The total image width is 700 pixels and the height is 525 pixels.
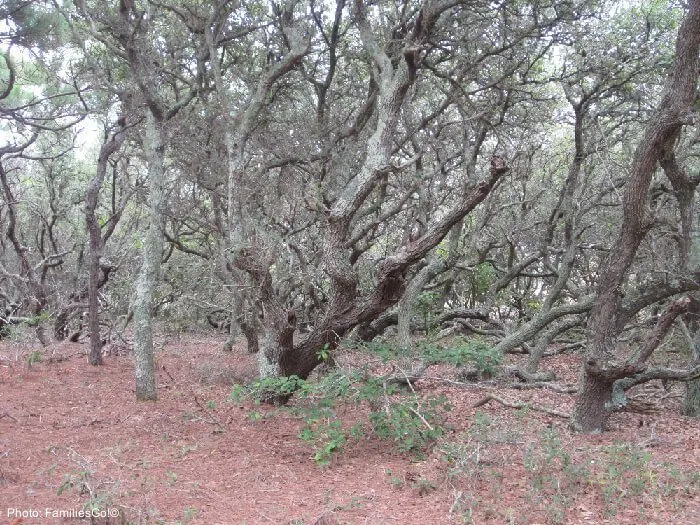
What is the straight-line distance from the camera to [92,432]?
5.83 metres

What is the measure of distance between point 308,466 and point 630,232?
3.84m

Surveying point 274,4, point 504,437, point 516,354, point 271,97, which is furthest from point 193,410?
point 516,354

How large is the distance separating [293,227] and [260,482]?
534 centimetres

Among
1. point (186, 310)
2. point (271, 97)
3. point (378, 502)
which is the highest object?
point (271, 97)

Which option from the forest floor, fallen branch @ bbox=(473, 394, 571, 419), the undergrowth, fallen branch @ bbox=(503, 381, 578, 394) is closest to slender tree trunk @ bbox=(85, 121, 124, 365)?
the forest floor

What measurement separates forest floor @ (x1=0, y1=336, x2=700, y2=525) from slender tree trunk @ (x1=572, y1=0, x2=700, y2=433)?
0.40m

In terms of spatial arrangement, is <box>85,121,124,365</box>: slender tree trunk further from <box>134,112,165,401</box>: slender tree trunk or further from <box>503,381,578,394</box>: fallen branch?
<box>503,381,578,394</box>: fallen branch

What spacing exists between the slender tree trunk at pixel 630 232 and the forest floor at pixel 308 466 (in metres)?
0.40

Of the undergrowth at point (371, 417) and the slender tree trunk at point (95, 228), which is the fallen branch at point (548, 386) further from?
the slender tree trunk at point (95, 228)

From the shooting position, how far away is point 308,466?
5297 millimetres

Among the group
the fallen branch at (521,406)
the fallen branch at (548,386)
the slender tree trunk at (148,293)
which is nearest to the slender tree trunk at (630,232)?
the fallen branch at (521,406)

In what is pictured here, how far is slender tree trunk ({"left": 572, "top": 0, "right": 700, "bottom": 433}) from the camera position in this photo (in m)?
5.23

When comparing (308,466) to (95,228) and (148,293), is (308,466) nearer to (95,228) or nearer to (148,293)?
(148,293)

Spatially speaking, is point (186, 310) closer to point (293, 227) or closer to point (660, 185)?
point (293, 227)
